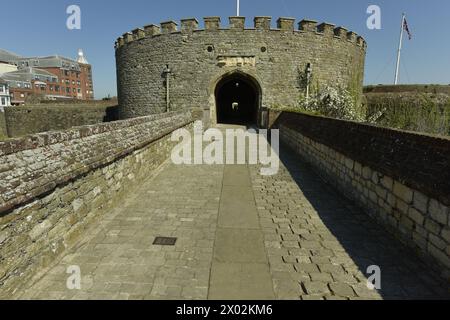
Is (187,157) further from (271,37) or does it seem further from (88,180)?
→ (271,37)

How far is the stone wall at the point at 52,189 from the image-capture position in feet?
A: 9.27

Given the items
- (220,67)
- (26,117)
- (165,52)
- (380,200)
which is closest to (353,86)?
(220,67)

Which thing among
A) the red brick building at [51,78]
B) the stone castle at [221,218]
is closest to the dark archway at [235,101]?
the stone castle at [221,218]

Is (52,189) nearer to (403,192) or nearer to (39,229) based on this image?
(39,229)

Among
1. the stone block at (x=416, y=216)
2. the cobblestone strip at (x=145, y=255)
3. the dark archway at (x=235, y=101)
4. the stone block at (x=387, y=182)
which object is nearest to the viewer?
the cobblestone strip at (x=145, y=255)

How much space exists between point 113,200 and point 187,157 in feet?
16.7

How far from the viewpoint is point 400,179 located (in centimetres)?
395

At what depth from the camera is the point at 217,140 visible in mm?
14047

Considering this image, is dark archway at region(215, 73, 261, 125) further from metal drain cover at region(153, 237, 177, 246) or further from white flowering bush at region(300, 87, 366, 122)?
metal drain cover at region(153, 237, 177, 246)

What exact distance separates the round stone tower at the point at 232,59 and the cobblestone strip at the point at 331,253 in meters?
13.6

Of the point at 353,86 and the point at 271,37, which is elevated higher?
the point at 271,37

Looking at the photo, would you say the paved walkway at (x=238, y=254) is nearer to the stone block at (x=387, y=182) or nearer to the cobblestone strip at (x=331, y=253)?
the cobblestone strip at (x=331, y=253)

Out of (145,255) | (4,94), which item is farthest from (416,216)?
(4,94)

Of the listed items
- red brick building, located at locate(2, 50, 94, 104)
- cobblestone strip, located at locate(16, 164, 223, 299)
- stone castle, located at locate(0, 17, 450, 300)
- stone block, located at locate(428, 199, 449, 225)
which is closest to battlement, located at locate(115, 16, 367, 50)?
stone castle, located at locate(0, 17, 450, 300)
